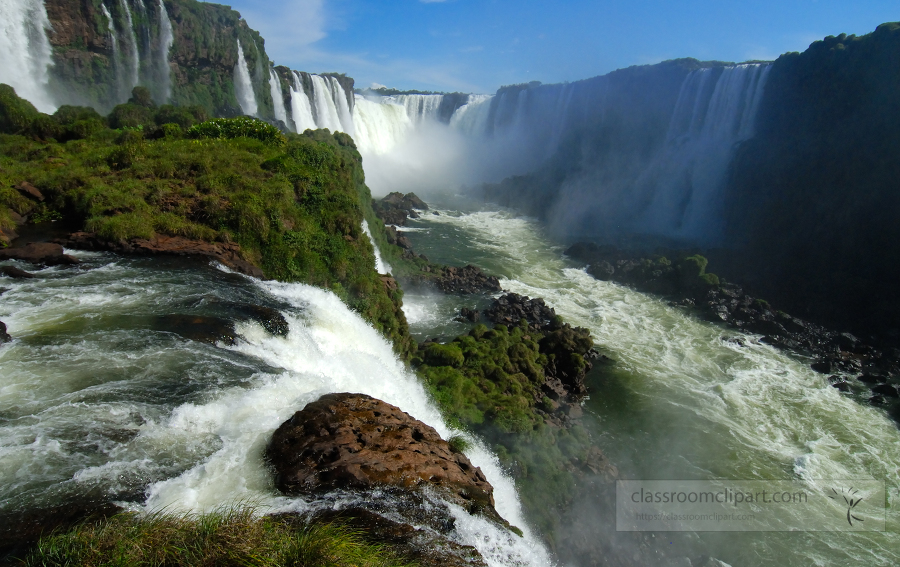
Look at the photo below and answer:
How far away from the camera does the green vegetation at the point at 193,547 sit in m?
3.27

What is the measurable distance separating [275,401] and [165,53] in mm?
44064

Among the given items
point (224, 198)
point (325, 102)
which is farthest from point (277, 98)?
point (224, 198)

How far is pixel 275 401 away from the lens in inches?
254

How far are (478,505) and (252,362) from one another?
407 centimetres

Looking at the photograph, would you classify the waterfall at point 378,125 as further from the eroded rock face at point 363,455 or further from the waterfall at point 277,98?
the eroded rock face at point 363,455

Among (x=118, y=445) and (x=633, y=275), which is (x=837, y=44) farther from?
(x=118, y=445)

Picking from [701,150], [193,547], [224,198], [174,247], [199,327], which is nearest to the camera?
[193,547]

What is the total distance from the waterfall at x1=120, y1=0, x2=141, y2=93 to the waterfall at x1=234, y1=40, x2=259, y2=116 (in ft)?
29.2

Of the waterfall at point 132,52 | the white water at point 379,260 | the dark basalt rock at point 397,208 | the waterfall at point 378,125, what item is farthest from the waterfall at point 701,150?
the waterfall at point 132,52

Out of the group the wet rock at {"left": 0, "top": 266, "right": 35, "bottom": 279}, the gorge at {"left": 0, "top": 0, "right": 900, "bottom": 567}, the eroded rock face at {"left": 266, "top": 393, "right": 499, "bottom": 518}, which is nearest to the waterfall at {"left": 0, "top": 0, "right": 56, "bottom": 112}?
the gorge at {"left": 0, "top": 0, "right": 900, "bottom": 567}

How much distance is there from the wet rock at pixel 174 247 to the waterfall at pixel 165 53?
115 ft

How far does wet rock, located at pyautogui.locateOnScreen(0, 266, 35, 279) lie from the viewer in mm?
8534

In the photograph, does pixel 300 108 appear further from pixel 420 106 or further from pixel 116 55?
pixel 420 106

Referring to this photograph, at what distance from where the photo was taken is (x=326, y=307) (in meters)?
10.5
